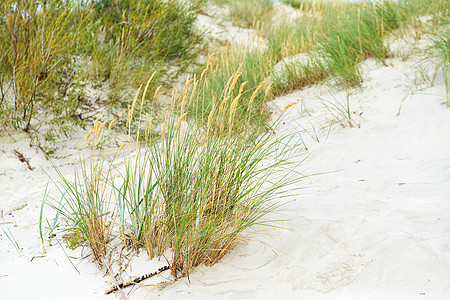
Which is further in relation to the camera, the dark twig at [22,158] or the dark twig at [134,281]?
the dark twig at [22,158]

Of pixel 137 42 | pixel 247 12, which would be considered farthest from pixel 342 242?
pixel 247 12

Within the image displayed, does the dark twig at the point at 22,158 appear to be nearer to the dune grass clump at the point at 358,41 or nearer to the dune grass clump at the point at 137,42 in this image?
the dune grass clump at the point at 137,42

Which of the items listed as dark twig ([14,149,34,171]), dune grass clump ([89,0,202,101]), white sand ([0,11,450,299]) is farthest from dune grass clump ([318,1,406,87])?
dark twig ([14,149,34,171])

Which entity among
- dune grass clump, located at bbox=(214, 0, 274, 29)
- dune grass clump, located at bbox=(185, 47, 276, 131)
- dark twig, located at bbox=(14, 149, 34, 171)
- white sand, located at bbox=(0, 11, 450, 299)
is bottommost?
dark twig, located at bbox=(14, 149, 34, 171)

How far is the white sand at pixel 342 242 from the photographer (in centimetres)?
153

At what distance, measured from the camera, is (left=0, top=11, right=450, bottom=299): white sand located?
1.53 meters

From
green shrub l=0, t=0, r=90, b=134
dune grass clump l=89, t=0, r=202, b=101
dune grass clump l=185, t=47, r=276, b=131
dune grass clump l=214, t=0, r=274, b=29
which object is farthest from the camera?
dune grass clump l=214, t=0, r=274, b=29

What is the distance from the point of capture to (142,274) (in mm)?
1782

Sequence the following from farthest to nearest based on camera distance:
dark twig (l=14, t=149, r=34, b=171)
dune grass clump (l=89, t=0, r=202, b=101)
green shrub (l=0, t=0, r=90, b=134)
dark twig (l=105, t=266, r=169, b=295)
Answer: dune grass clump (l=89, t=0, r=202, b=101) < dark twig (l=14, t=149, r=34, b=171) < green shrub (l=0, t=0, r=90, b=134) < dark twig (l=105, t=266, r=169, b=295)

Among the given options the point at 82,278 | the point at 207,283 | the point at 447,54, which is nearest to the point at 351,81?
the point at 447,54

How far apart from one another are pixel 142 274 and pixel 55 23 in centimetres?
336

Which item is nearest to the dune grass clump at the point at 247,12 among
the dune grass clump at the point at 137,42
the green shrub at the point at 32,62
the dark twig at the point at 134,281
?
the dune grass clump at the point at 137,42

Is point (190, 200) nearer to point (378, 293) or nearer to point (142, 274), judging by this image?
point (142, 274)

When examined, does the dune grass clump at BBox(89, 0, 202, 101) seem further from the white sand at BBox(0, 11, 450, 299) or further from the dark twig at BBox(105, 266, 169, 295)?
the dark twig at BBox(105, 266, 169, 295)
